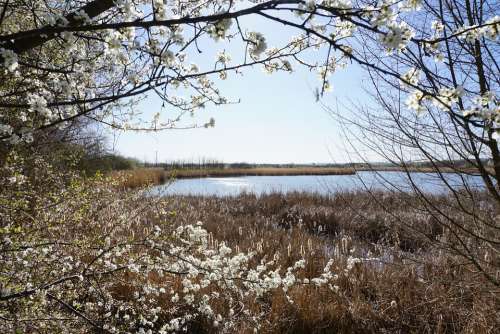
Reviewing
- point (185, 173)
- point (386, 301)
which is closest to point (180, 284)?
point (386, 301)

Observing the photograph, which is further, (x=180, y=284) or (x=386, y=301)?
(x=180, y=284)

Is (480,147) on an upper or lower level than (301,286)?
upper

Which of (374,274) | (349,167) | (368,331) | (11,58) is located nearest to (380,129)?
(349,167)

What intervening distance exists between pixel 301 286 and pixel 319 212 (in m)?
6.21

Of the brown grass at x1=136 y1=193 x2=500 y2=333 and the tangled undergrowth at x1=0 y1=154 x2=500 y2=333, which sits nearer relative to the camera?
the tangled undergrowth at x1=0 y1=154 x2=500 y2=333

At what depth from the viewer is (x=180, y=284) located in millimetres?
4332

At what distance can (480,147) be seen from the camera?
2.46 m

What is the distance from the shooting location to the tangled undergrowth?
7.47 feet

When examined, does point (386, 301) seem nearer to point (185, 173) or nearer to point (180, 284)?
point (180, 284)

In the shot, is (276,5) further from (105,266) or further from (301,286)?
(301,286)

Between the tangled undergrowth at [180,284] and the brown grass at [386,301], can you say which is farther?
the brown grass at [386,301]

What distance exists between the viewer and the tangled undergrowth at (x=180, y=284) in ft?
7.47

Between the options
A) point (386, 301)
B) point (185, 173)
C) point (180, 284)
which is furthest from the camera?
point (185, 173)

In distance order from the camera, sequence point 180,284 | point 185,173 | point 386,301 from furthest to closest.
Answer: point 185,173, point 180,284, point 386,301
